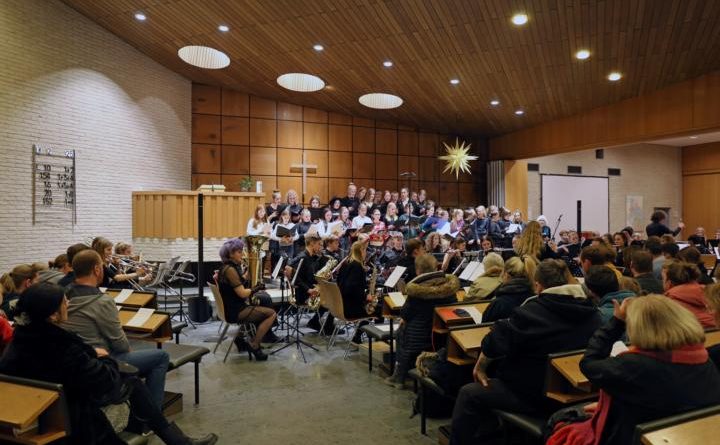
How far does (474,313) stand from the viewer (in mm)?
3611

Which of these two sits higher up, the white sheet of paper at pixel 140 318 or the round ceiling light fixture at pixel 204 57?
the round ceiling light fixture at pixel 204 57

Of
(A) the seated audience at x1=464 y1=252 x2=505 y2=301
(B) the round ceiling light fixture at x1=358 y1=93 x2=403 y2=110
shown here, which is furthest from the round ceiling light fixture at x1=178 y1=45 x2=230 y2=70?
(A) the seated audience at x1=464 y1=252 x2=505 y2=301

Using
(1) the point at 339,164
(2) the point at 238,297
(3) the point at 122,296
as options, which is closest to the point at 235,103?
(1) the point at 339,164

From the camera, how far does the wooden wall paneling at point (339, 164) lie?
500 inches

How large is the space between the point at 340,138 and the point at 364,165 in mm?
941

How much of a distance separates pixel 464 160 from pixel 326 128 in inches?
139

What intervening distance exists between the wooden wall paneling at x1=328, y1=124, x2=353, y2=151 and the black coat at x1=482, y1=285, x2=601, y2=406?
1050 centimetres

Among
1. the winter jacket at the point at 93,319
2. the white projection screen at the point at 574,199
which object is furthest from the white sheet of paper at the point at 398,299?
the white projection screen at the point at 574,199

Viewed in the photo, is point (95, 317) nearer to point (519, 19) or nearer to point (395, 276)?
point (395, 276)

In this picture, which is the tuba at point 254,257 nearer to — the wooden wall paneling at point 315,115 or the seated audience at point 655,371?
the seated audience at point 655,371

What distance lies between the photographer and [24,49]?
7.72 meters

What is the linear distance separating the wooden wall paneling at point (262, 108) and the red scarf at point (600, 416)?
10.9 metres

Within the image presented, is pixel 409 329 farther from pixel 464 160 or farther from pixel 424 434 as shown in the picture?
pixel 464 160

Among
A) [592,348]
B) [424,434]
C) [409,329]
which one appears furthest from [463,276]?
[592,348]
